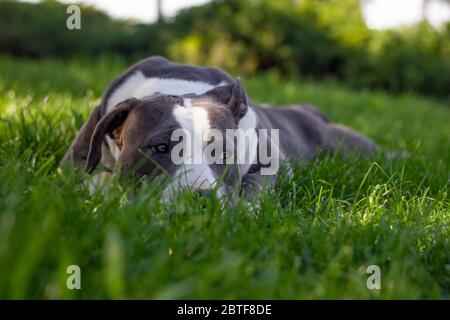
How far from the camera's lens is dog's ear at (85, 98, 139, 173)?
3.30 metres

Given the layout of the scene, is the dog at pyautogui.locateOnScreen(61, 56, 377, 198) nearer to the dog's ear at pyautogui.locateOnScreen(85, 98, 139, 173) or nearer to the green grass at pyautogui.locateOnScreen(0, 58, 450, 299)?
the dog's ear at pyautogui.locateOnScreen(85, 98, 139, 173)

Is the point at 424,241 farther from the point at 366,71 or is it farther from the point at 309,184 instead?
the point at 366,71

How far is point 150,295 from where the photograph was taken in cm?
189

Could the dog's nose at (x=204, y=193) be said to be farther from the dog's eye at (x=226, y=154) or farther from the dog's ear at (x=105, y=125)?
the dog's ear at (x=105, y=125)

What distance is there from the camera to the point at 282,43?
436 inches

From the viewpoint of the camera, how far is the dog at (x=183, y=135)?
297cm

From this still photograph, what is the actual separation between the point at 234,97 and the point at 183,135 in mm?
632

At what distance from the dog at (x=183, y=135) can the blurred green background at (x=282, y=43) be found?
645cm

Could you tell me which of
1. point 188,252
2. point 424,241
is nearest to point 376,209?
point 424,241

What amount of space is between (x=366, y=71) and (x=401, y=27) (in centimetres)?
123

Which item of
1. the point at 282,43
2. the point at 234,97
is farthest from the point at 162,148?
the point at 282,43

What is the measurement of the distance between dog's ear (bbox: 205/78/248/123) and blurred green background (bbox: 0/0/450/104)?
6930 millimetres

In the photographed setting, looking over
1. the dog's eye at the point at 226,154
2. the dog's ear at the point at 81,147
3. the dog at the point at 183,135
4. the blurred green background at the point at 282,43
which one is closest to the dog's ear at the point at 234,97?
the dog at the point at 183,135

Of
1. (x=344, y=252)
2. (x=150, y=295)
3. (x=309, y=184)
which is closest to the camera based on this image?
(x=150, y=295)
